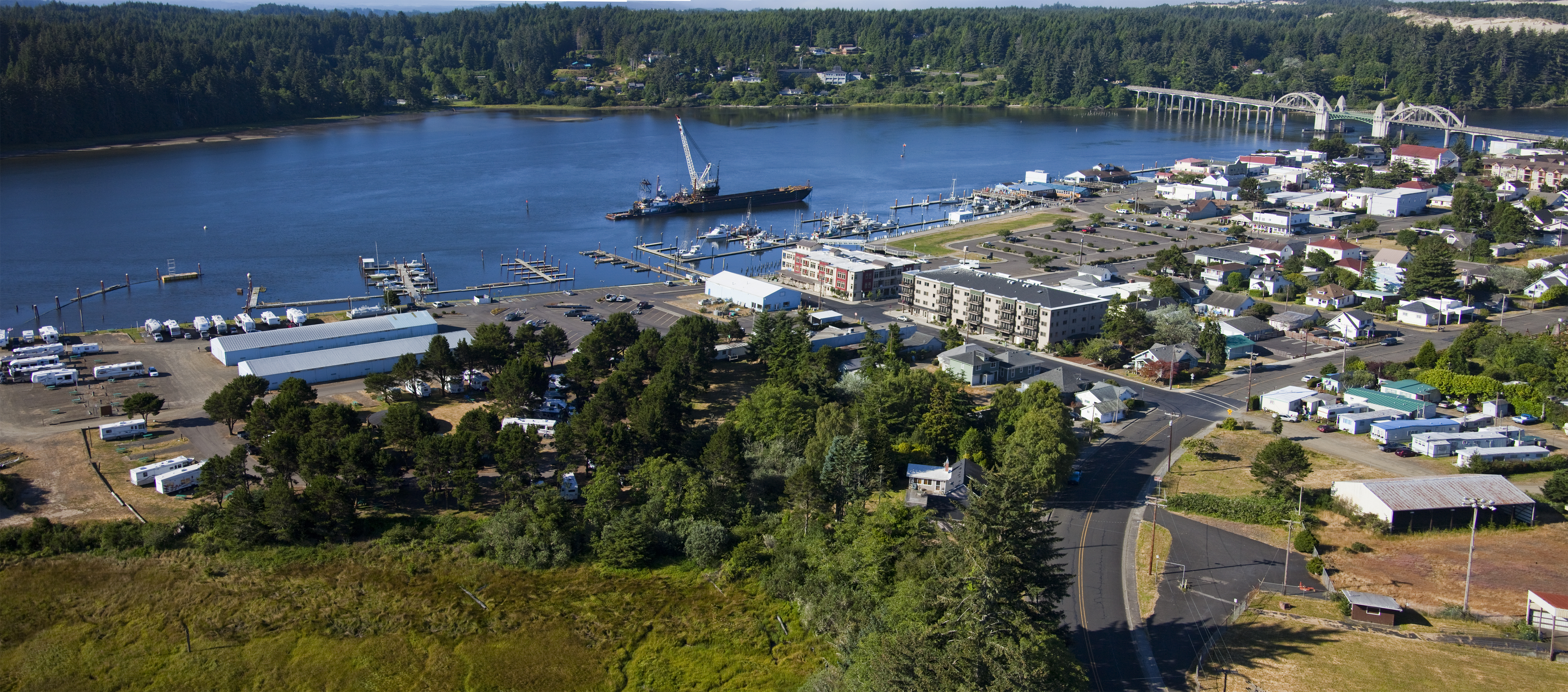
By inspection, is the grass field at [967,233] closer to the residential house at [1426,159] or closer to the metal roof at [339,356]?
the metal roof at [339,356]

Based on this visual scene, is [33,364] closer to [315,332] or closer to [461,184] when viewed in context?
[315,332]

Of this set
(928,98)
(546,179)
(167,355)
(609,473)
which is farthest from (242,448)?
(928,98)

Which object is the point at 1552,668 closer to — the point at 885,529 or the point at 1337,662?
the point at 1337,662

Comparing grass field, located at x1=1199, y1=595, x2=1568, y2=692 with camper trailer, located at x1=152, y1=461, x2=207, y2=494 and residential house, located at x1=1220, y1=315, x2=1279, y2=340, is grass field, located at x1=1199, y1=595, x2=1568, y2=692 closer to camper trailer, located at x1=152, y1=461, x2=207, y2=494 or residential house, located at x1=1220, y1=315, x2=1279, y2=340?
residential house, located at x1=1220, y1=315, x2=1279, y2=340

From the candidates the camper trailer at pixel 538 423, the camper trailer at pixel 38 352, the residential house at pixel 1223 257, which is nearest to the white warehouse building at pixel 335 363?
the camper trailer at pixel 538 423

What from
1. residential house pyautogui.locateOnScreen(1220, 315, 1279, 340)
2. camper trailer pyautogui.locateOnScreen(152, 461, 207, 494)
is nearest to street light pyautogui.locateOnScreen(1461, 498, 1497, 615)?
residential house pyautogui.locateOnScreen(1220, 315, 1279, 340)

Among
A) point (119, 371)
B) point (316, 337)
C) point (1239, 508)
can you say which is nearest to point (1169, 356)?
point (1239, 508)
